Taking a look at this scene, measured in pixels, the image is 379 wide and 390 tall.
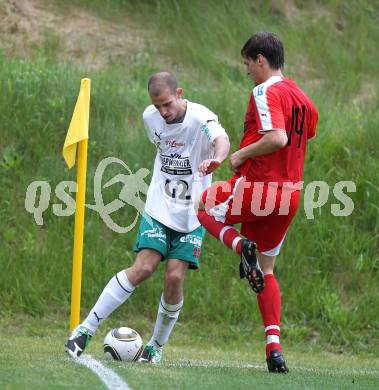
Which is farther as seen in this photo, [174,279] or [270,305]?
[174,279]

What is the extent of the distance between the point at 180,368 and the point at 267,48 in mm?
2346

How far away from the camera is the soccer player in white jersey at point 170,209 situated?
729 cm

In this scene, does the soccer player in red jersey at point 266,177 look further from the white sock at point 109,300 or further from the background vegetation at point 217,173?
the background vegetation at point 217,173

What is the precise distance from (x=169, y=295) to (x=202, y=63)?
854cm

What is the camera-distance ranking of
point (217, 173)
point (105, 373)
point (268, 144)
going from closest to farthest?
point (105, 373)
point (268, 144)
point (217, 173)

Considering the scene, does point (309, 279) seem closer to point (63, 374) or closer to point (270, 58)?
point (270, 58)

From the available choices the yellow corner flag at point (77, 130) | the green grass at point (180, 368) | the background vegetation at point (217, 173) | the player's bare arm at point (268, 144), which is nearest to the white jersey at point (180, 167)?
the player's bare arm at point (268, 144)

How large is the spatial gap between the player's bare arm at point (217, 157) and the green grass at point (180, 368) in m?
1.41

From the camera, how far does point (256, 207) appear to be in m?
6.83

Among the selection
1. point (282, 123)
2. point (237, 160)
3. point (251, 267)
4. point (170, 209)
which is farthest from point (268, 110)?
point (170, 209)

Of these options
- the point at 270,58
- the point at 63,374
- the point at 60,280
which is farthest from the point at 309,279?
the point at 63,374

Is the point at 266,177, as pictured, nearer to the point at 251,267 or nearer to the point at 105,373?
the point at 251,267

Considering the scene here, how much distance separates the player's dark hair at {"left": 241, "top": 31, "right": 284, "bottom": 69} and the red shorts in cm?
86

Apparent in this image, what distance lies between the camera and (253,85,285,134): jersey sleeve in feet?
21.7
